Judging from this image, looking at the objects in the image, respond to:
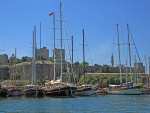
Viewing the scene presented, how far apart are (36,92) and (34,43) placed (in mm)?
14680

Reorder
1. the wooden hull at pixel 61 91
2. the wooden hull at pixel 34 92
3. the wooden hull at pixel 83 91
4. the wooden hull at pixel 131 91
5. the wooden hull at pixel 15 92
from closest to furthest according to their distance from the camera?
1. the wooden hull at pixel 61 91
2. the wooden hull at pixel 34 92
3. the wooden hull at pixel 15 92
4. the wooden hull at pixel 83 91
5. the wooden hull at pixel 131 91

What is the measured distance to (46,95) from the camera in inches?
2419

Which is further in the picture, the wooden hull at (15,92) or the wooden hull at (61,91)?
the wooden hull at (15,92)

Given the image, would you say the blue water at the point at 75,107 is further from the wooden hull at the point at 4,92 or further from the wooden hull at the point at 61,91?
the wooden hull at the point at 4,92

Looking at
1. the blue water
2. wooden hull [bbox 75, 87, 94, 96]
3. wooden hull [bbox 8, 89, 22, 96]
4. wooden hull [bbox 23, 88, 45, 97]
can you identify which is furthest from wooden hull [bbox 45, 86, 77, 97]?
the blue water

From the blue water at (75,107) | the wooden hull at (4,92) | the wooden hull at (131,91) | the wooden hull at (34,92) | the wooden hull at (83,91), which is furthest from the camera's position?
the wooden hull at (131,91)

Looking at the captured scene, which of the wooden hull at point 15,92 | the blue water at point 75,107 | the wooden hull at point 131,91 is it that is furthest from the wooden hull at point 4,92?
the wooden hull at point 131,91

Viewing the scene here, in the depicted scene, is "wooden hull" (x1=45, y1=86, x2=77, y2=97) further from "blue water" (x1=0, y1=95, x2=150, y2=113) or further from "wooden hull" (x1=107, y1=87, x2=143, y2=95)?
"wooden hull" (x1=107, y1=87, x2=143, y2=95)

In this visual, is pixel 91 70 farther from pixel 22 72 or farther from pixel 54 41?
pixel 54 41

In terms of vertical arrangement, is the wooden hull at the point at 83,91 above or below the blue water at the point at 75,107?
above

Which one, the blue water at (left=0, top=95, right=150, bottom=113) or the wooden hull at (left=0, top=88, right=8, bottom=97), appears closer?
the blue water at (left=0, top=95, right=150, bottom=113)

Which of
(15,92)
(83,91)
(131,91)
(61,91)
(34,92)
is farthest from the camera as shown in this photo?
(131,91)

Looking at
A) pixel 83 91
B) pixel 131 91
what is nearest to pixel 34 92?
pixel 83 91

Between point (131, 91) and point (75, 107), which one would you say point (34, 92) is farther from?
point (131, 91)
